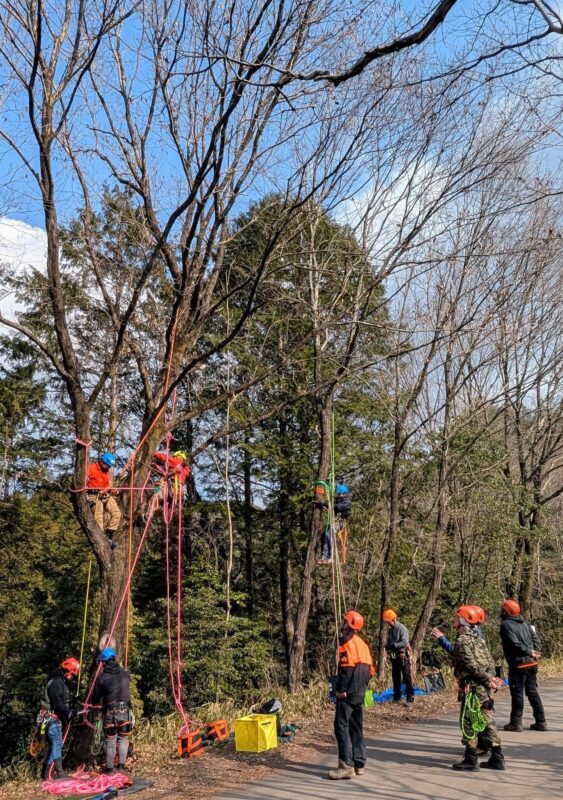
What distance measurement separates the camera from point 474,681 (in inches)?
278

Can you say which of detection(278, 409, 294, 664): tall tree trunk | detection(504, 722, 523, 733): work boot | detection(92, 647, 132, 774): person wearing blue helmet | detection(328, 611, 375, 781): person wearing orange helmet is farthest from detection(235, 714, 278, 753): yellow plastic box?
detection(278, 409, 294, 664): tall tree trunk

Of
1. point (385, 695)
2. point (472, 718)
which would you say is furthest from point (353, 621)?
point (385, 695)

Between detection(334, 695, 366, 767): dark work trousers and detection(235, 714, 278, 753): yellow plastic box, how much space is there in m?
0.98

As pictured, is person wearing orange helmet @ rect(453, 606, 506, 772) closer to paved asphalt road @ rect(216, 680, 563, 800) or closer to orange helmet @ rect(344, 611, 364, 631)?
paved asphalt road @ rect(216, 680, 563, 800)

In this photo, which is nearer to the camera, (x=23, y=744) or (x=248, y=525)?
(x=23, y=744)

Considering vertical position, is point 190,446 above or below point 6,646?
above

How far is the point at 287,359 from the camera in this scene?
9141 mm

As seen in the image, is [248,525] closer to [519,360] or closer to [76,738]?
[519,360]

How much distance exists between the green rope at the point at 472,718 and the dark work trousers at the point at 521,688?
5.74ft

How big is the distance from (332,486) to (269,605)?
42.1 ft

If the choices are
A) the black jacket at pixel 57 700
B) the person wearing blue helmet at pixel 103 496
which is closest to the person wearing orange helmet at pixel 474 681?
the person wearing blue helmet at pixel 103 496

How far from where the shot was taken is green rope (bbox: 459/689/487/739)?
6844mm

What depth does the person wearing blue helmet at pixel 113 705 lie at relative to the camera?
23.7 ft

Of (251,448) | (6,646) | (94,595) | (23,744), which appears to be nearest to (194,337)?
(94,595)
